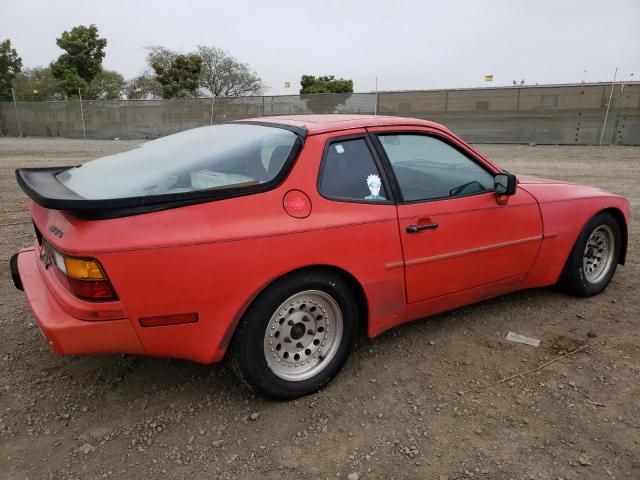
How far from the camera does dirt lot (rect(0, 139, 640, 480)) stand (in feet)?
6.80

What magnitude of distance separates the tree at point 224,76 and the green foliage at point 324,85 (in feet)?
21.5

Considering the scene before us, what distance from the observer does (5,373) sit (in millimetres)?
2730

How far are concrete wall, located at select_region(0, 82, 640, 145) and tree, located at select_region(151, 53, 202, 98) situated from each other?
16661 mm

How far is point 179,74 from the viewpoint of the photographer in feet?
140

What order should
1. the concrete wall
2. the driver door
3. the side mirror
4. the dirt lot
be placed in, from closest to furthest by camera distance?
1. the dirt lot
2. the driver door
3. the side mirror
4. the concrete wall

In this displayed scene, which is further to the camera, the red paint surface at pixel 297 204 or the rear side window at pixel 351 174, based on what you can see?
the rear side window at pixel 351 174

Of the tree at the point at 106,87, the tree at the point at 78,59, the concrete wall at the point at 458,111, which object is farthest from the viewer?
the tree at the point at 106,87

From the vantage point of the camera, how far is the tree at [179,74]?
42250 mm

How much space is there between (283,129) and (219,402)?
152cm

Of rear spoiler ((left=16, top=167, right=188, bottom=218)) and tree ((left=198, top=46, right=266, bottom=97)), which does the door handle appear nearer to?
rear spoiler ((left=16, top=167, right=188, bottom=218))

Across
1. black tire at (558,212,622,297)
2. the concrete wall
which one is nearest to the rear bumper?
black tire at (558,212,622,297)

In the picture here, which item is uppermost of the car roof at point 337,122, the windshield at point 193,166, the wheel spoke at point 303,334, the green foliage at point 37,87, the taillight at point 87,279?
the green foliage at point 37,87

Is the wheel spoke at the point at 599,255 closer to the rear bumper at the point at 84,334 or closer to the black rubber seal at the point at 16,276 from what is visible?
the rear bumper at the point at 84,334

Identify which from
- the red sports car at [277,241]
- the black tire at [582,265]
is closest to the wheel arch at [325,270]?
the red sports car at [277,241]
